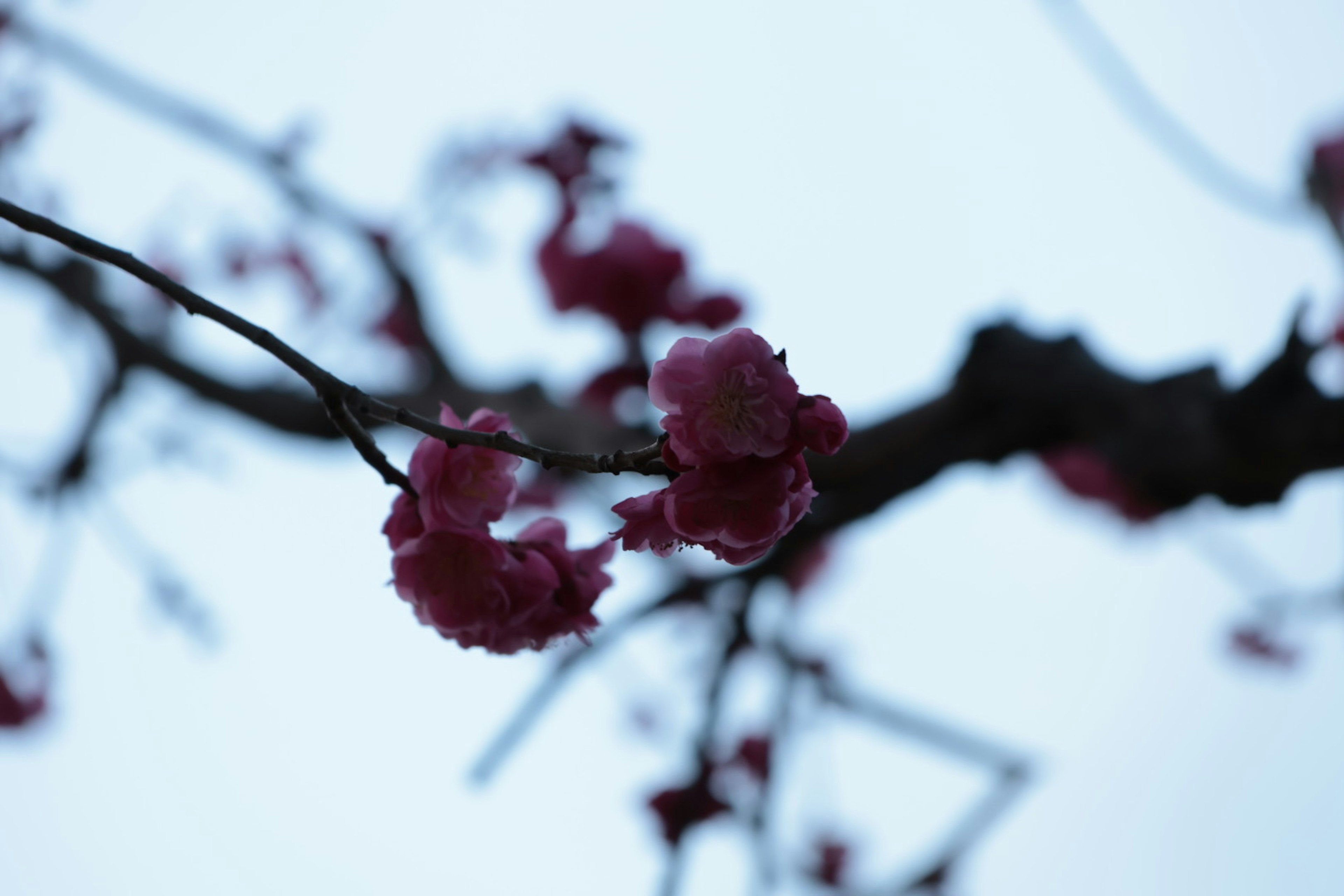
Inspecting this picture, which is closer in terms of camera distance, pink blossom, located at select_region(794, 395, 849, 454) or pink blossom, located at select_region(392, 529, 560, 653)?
pink blossom, located at select_region(794, 395, 849, 454)

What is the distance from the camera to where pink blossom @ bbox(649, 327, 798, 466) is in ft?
2.08

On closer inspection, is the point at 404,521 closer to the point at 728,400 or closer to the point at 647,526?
the point at 647,526

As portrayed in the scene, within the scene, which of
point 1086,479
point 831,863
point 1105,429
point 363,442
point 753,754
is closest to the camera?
point 363,442

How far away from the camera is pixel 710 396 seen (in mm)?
646

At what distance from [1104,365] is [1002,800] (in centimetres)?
132

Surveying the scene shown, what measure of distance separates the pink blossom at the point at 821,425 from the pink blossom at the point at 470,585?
1.13 ft

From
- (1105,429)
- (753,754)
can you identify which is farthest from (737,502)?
(753,754)

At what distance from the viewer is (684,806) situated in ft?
7.28

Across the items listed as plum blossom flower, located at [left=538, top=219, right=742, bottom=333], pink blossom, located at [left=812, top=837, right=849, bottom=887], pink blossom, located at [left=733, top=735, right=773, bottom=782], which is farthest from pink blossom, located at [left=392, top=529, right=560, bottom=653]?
pink blossom, located at [left=812, top=837, right=849, bottom=887]

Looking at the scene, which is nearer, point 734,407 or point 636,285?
point 734,407

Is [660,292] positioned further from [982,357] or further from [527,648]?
[527,648]

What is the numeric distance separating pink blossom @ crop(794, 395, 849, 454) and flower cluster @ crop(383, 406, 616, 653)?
1.05ft

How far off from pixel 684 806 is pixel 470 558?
156 centimetres

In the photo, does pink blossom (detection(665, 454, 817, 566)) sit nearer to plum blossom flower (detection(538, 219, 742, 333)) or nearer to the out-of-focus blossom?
plum blossom flower (detection(538, 219, 742, 333))
